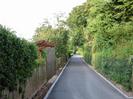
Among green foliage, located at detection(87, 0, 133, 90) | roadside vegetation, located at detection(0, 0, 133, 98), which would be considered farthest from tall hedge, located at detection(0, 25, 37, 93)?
green foliage, located at detection(87, 0, 133, 90)

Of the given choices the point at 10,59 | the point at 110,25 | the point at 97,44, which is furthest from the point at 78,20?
the point at 10,59

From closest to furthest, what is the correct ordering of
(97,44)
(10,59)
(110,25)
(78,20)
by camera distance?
(10,59)
(110,25)
(97,44)
(78,20)

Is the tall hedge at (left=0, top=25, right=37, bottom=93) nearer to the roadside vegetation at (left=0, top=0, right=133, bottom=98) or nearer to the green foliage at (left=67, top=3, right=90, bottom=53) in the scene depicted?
the roadside vegetation at (left=0, top=0, right=133, bottom=98)

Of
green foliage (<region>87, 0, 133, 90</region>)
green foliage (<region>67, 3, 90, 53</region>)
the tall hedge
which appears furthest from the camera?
green foliage (<region>67, 3, 90, 53</region>)

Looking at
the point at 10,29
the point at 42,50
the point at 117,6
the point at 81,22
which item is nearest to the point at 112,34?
the point at 117,6

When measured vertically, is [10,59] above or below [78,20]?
below

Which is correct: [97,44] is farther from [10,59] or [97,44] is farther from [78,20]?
[10,59]

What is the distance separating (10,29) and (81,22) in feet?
202

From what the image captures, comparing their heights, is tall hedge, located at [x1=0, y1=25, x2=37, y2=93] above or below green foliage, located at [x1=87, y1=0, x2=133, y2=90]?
below

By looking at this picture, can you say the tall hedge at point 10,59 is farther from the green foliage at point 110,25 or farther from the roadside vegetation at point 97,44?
the green foliage at point 110,25

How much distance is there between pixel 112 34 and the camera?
38.1 m

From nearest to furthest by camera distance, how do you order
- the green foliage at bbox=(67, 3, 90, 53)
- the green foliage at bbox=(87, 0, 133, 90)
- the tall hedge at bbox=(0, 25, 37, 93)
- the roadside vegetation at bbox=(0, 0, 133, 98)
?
1. the tall hedge at bbox=(0, 25, 37, 93)
2. the roadside vegetation at bbox=(0, 0, 133, 98)
3. the green foliage at bbox=(87, 0, 133, 90)
4. the green foliage at bbox=(67, 3, 90, 53)

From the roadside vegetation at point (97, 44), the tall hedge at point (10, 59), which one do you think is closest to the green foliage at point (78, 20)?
the roadside vegetation at point (97, 44)

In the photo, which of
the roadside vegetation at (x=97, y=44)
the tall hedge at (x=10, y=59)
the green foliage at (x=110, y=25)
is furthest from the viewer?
the green foliage at (x=110, y=25)
